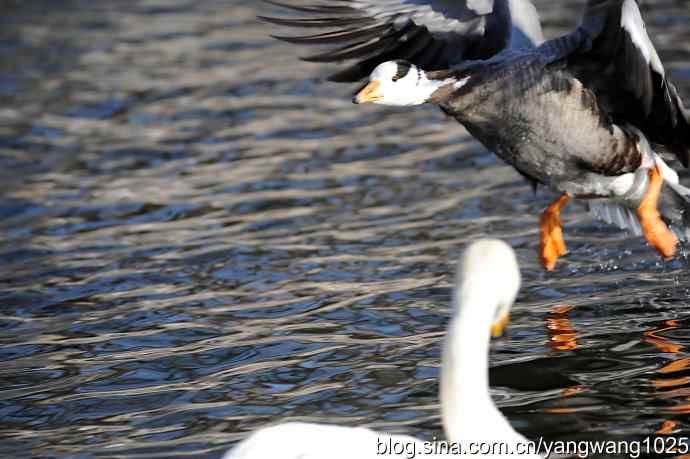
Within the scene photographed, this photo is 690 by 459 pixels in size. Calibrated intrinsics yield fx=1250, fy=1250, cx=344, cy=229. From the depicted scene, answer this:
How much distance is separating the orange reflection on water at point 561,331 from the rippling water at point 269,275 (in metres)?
0.02

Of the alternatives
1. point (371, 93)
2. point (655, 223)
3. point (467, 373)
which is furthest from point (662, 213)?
point (467, 373)

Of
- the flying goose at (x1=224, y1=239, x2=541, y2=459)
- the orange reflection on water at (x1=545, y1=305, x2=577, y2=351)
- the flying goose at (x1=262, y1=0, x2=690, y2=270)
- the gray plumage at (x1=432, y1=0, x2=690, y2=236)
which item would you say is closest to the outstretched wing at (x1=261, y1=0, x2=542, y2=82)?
the flying goose at (x1=262, y1=0, x2=690, y2=270)

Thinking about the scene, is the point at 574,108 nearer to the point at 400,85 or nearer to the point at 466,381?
the point at 400,85

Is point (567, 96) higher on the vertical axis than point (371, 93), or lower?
lower

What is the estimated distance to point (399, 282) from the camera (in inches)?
317

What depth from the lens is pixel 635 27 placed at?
699 centimetres

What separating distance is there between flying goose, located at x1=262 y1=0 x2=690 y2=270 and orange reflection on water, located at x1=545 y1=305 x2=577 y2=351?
65 centimetres

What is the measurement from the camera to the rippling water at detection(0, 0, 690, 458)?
235 inches

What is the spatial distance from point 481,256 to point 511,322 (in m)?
2.92

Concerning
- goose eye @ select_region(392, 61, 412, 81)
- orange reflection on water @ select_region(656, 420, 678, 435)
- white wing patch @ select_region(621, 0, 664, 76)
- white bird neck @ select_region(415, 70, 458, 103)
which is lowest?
orange reflection on water @ select_region(656, 420, 678, 435)

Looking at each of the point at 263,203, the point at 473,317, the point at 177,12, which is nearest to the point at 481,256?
A: the point at 473,317

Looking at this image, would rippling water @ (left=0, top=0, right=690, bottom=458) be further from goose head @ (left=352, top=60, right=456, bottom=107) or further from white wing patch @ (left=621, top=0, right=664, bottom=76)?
white wing patch @ (left=621, top=0, right=664, bottom=76)

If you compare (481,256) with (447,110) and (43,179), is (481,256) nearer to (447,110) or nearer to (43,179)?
(447,110)

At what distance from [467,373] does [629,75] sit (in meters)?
3.63
